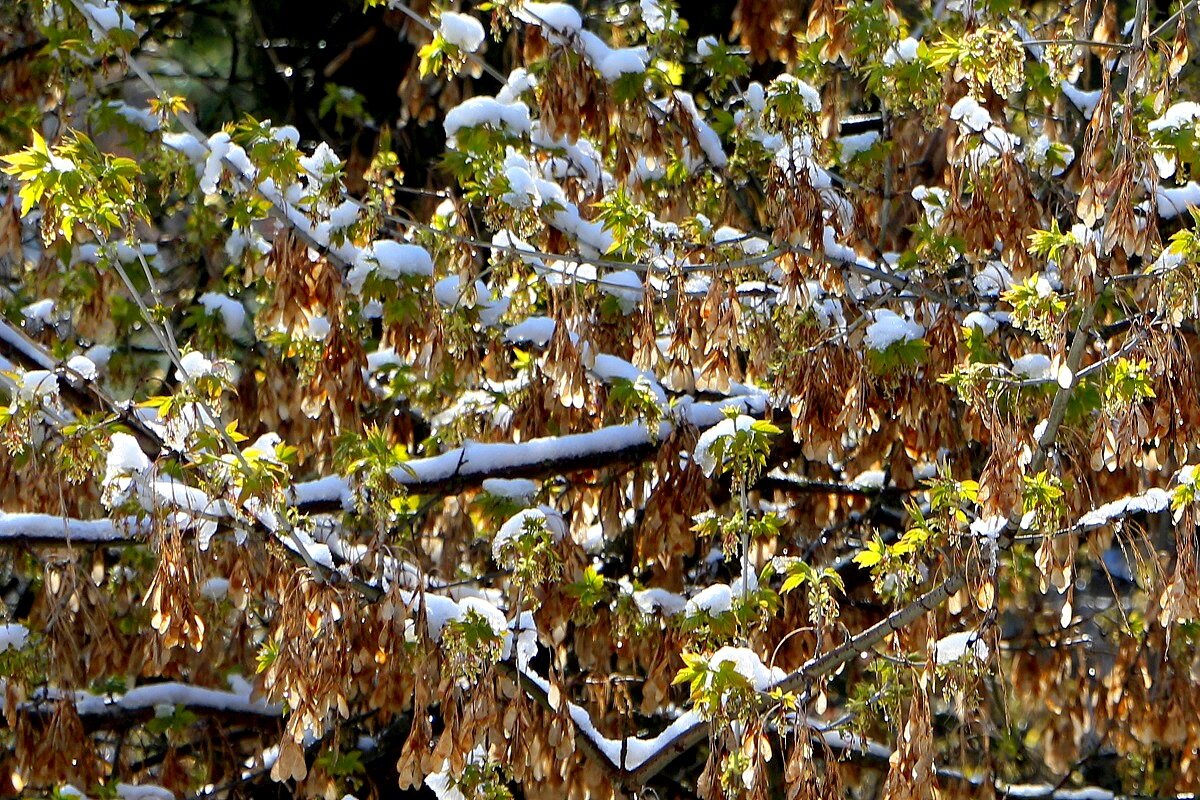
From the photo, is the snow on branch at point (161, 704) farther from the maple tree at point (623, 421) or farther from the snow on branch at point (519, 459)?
the snow on branch at point (519, 459)

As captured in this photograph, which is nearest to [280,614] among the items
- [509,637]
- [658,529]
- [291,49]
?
[509,637]

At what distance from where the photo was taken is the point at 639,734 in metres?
5.55

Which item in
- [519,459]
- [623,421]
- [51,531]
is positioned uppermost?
[623,421]

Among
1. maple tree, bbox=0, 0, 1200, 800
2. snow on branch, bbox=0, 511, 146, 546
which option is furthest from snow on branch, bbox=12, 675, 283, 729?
snow on branch, bbox=0, 511, 146, 546

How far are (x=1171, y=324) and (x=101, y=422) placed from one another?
8.62 ft

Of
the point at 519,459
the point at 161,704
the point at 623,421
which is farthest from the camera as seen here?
the point at 161,704

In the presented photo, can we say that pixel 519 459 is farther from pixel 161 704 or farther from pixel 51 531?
pixel 161 704

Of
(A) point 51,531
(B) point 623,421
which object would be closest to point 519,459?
(B) point 623,421

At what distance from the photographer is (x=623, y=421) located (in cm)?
495

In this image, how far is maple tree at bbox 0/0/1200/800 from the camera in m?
3.69

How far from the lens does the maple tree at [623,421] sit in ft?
12.1

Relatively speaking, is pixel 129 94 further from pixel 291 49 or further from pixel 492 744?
pixel 492 744

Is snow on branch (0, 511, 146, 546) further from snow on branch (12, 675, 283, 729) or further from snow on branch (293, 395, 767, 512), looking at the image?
snow on branch (12, 675, 283, 729)

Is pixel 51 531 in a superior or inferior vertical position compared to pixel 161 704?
superior
